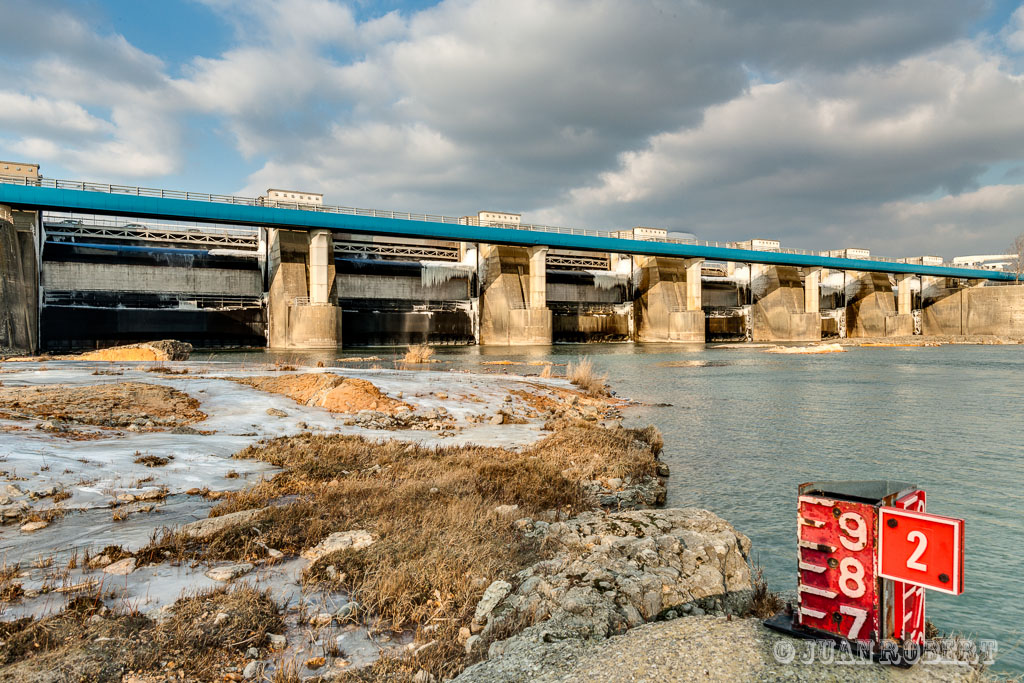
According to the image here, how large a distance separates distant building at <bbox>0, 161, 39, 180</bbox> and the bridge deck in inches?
25.7

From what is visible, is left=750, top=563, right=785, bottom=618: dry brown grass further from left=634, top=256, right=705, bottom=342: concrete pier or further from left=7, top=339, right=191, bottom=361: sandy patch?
left=634, top=256, right=705, bottom=342: concrete pier

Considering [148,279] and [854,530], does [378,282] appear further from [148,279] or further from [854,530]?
[854,530]

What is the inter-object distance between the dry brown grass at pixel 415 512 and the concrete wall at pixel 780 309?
227 feet

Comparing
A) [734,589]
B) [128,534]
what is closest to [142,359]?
[128,534]

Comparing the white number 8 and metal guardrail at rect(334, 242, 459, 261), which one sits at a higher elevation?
metal guardrail at rect(334, 242, 459, 261)

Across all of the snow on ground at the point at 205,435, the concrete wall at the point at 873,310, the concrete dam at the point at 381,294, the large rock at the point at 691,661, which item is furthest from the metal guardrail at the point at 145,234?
the concrete wall at the point at 873,310

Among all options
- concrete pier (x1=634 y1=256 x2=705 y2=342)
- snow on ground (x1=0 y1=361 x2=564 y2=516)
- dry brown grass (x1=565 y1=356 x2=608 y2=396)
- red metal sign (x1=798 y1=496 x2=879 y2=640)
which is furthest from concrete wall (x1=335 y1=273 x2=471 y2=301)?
red metal sign (x1=798 y1=496 x2=879 y2=640)

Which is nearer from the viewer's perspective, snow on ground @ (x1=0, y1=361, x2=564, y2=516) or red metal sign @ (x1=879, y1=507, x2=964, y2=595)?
red metal sign @ (x1=879, y1=507, x2=964, y2=595)

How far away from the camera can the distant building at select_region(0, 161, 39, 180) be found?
40.3 m

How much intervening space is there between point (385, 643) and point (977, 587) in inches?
238

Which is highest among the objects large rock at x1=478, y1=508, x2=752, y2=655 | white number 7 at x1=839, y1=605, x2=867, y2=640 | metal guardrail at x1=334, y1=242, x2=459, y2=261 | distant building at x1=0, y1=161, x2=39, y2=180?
distant building at x1=0, y1=161, x2=39, y2=180

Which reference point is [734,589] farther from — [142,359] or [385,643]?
[142,359]

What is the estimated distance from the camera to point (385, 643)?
416 centimetres

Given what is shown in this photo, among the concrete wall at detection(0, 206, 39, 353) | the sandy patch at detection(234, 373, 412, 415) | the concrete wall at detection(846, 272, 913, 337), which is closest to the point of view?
the sandy patch at detection(234, 373, 412, 415)
